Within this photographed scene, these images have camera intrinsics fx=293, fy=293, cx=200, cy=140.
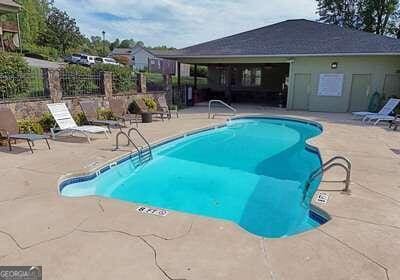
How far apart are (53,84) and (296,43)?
1396cm

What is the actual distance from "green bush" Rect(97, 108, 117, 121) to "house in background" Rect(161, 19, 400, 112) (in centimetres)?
833

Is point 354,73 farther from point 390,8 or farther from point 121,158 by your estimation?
point 390,8

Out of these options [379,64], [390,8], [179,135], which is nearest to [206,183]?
[179,135]

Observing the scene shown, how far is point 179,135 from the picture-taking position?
33.4 feet

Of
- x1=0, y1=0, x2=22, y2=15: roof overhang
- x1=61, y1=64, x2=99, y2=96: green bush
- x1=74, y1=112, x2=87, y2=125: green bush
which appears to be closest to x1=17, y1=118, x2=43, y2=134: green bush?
x1=74, y1=112, x2=87, y2=125: green bush

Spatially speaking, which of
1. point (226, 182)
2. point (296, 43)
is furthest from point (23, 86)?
point (296, 43)

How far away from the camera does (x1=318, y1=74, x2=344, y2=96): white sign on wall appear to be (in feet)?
54.6

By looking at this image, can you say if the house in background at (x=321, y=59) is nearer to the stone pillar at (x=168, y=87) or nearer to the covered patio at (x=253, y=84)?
the covered patio at (x=253, y=84)

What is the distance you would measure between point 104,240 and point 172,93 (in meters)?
14.7

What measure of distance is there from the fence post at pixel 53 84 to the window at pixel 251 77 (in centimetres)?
1591

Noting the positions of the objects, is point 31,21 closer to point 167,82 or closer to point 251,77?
point 251,77

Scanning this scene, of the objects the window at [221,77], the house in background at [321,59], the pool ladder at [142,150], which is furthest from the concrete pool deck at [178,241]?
the window at [221,77]

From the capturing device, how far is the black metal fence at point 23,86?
8.73 metres

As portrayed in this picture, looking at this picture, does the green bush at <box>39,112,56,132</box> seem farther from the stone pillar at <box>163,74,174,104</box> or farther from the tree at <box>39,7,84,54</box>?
the tree at <box>39,7,84,54</box>
